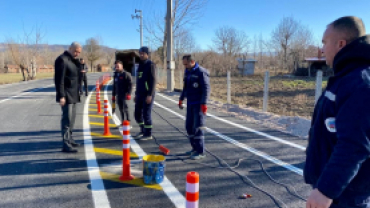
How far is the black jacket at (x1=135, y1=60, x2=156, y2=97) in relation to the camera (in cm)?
712

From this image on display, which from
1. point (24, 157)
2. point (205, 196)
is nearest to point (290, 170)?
point (205, 196)

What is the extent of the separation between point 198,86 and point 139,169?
2043mm

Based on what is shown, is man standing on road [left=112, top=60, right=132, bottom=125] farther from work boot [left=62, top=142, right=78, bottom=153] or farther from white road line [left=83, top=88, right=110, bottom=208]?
work boot [left=62, top=142, right=78, bottom=153]

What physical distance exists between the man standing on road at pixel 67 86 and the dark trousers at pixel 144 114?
1.64 metres

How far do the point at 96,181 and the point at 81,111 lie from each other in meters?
7.56

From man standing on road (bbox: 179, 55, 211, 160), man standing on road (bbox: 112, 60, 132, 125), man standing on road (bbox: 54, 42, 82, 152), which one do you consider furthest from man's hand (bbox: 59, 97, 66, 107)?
man standing on road (bbox: 179, 55, 211, 160)

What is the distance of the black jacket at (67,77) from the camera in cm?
602

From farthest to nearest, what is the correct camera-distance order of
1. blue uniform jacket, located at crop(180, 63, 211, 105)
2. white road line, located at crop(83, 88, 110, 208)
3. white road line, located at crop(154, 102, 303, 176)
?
blue uniform jacket, located at crop(180, 63, 211, 105), white road line, located at crop(154, 102, 303, 176), white road line, located at crop(83, 88, 110, 208)

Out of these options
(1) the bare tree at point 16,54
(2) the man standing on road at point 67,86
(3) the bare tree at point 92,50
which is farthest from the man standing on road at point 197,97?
(3) the bare tree at point 92,50

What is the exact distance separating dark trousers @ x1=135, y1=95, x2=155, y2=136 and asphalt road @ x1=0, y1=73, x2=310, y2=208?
15.6 inches

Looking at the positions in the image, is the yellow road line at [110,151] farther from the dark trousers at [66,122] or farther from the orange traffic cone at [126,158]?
the orange traffic cone at [126,158]

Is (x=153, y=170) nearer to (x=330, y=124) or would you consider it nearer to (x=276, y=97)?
(x=330, y=124)

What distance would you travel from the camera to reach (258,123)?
30.8 feet

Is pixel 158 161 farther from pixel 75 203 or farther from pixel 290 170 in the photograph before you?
pixel 290 170
